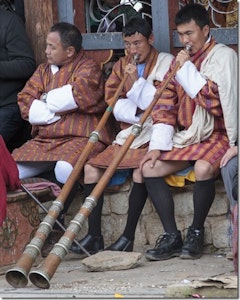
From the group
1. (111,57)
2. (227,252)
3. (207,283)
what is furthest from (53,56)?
(207,283)

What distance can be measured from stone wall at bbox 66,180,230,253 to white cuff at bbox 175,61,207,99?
0.67m

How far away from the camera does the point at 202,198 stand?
7395 millimetres

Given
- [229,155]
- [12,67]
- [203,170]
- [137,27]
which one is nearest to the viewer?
[229,155]

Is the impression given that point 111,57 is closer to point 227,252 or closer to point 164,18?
point 164,18

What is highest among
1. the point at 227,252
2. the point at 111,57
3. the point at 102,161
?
the point at 111,57

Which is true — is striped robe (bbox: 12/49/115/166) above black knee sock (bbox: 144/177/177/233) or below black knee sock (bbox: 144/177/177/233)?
above

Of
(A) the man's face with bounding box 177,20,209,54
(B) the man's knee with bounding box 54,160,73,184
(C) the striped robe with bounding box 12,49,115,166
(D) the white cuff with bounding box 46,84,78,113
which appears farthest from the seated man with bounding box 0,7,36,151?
(A) the man's face with bounding box 177,20,209,54

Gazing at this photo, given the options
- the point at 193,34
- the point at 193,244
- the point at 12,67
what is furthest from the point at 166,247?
the point at 12,67

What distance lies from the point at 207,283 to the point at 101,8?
120 inches

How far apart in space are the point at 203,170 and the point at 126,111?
0.84 metres

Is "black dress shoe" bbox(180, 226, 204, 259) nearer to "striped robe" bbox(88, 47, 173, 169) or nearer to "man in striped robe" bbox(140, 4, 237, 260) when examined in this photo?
"man in striped robe" bbox(140, 4, 237, 260)

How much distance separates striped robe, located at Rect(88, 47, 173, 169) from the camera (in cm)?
779

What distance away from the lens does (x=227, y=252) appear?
767 cm

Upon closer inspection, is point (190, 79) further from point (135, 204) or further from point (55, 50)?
point (55, 50)
